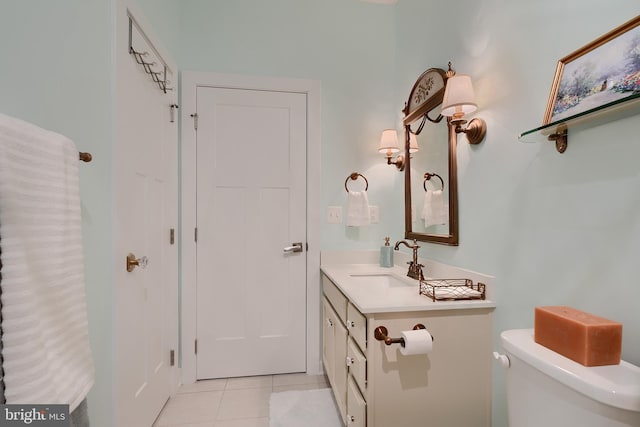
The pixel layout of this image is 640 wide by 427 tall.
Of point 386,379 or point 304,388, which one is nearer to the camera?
point 386,379

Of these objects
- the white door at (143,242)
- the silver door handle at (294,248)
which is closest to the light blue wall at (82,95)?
the white door at (143,242)

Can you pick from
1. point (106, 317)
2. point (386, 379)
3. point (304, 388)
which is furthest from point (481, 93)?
point (304, 388)

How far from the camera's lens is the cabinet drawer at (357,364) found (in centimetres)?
118

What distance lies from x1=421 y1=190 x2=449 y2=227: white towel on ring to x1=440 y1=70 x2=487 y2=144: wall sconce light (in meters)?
0.35

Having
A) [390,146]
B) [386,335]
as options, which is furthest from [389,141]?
[386,335]

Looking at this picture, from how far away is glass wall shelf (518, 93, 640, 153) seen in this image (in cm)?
72

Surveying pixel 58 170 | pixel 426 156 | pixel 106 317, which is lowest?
pixel 106 317

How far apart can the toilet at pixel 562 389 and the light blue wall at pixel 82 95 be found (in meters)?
1.45

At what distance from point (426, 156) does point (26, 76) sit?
1.78 meters

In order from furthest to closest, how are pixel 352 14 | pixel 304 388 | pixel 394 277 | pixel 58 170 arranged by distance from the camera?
pixel 352 14 < pixel 304 388 < pixel 394 277 < pixel 58 170

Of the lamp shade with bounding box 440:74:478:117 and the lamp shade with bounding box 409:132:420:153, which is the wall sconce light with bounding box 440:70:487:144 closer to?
the lamp shade with bounding box 440:74:478:117

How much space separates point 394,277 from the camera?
5.98ft

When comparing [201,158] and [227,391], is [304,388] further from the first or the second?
[201,158]

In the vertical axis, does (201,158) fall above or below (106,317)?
above
